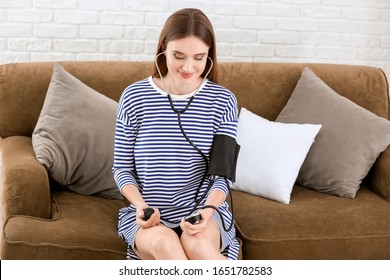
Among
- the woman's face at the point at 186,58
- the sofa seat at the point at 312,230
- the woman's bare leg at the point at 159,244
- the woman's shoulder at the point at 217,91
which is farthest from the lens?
the sofa seat at the point at 312,230

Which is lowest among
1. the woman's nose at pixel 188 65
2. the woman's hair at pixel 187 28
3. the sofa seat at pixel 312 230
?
the sofa seat at pixel 312 230

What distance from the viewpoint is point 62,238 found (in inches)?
84.7

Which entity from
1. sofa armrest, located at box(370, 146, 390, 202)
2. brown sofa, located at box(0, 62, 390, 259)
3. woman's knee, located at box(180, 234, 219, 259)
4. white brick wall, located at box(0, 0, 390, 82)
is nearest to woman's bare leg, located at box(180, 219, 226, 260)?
woman's knee, located at box(180, 234, 219, 259)

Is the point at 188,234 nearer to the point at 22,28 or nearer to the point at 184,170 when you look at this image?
the point at 184,170

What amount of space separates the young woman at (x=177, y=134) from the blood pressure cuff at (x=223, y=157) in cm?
3

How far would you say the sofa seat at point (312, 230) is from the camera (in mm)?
2357

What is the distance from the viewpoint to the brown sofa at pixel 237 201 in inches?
85.5

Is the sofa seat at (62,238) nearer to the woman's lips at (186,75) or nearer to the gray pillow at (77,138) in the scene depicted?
the gray pillow at (77,138)

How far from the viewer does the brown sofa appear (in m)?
2.17

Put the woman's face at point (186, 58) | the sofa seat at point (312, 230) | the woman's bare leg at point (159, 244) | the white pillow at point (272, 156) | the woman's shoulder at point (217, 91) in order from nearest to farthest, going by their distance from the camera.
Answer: the woman's bare leg at point (159, 244) → the woman's face at point (186, 58) → the woman's shoulder at point (217, 91) → the sofa seat at point (312, 230) → the white pillow at point (272, 156)

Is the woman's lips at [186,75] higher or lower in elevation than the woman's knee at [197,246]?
higher

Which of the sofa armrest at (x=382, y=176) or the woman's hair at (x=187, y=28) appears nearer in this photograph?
the woman's hair at (x=187, y=28)

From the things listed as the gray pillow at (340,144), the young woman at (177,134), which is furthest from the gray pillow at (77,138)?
the gray pillow at (340,144)

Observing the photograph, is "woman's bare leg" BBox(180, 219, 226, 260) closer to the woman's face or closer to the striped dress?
the striped dress
